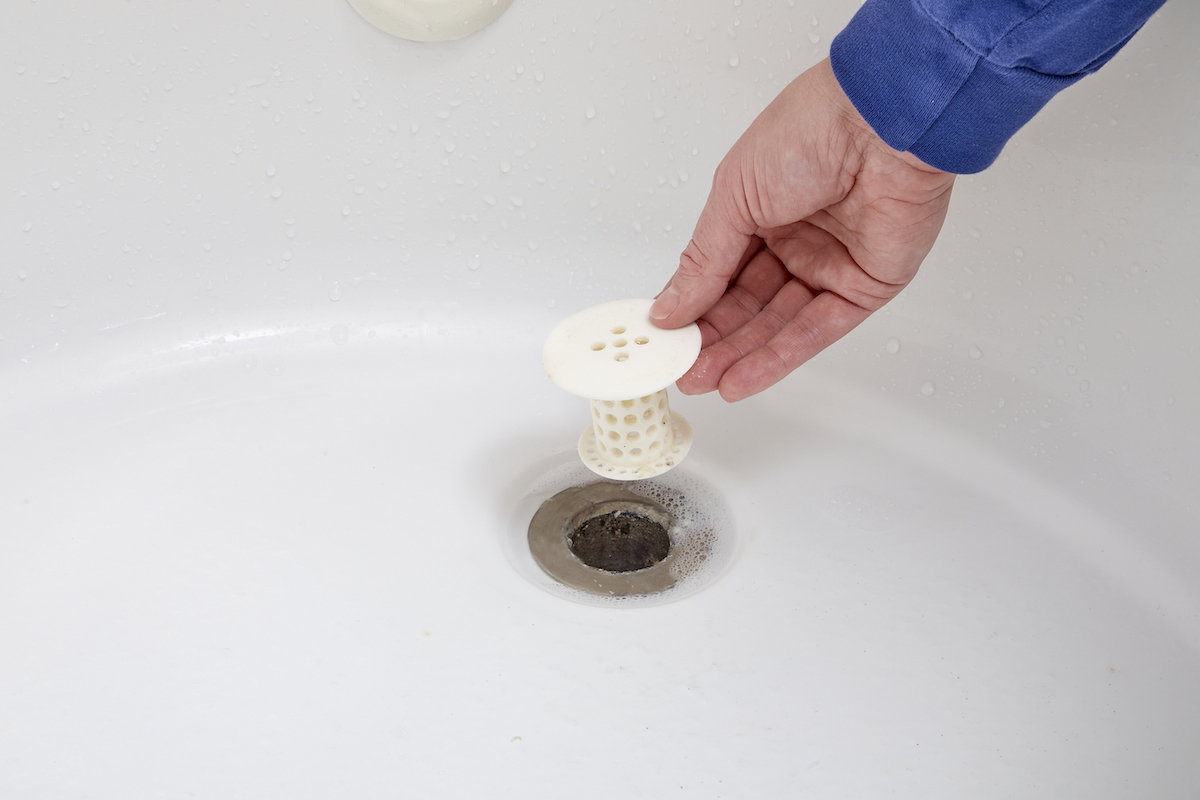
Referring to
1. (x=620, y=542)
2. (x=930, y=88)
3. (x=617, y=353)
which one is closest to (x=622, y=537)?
(x=620, y=542)

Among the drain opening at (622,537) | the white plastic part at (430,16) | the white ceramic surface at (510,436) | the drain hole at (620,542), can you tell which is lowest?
the drain hole at (620,542)

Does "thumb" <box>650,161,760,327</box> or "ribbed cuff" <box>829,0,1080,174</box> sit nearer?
"ribbed cuff" <box>829,0,1080,174</box>

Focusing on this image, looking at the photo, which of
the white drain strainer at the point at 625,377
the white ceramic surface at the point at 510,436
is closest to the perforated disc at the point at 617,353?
the white drain strainer at the point at 625,377

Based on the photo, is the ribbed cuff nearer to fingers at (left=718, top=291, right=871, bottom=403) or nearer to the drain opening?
fingers at (left=718, top=291, right=871, bottom=403)

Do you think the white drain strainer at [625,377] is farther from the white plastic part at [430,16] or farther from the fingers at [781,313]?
the white plastic part at [430,16]

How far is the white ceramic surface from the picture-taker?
39cm

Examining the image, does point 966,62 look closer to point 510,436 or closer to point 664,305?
point 664,305

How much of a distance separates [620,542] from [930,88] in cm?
29

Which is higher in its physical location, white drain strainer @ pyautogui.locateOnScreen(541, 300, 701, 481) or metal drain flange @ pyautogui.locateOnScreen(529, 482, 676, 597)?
white drain strainer @ pyautogui.locateOnScreen(541, 300, 701, 481)

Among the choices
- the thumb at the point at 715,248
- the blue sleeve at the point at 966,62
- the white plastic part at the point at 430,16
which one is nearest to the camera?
the blue sleeve at the point at 966,62

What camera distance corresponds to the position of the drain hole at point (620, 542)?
1.69 ft

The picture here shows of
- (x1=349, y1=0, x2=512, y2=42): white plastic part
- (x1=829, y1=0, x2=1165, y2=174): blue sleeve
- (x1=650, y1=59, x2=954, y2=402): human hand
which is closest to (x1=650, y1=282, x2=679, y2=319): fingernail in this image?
(x1=650, y1=59, x2=954, y2=402): human hand

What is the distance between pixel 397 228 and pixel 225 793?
1.35 ft

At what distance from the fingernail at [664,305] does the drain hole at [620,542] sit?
136mm
